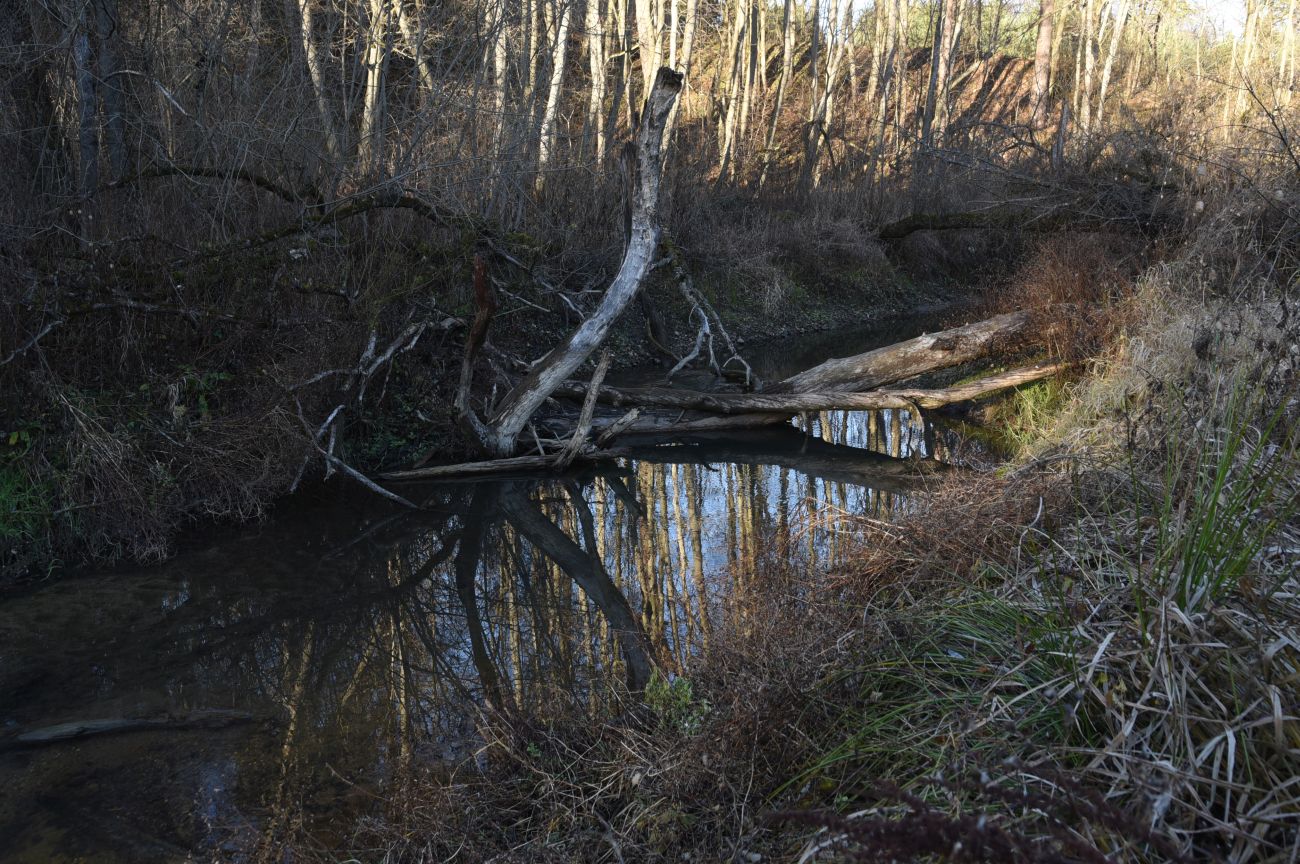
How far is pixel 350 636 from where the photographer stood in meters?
6.22

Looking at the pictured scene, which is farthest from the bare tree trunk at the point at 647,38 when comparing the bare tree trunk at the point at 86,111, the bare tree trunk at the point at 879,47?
the bare tree trunk at the point at 879,47

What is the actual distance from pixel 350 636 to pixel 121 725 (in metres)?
1.46

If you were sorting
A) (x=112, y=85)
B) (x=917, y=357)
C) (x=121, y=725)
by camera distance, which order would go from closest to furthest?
(x=121, y=725) < (x=112, y=85) < (x=917, y=357)

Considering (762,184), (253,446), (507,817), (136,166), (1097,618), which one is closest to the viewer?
(1097,618)

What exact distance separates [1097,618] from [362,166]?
9593 millimetres

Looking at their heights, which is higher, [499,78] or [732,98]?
[732,98]

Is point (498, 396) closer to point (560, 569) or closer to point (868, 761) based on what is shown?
point (560, 569)

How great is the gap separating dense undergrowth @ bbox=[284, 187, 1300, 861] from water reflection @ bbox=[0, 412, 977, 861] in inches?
26.0

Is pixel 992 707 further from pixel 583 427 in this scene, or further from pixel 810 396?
pixel 810 396

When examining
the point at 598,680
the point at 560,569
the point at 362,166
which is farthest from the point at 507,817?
the point at 362,166

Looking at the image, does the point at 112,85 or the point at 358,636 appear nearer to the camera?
the point at 358,636

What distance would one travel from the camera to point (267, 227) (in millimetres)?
9602

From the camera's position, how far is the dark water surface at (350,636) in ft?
14.6

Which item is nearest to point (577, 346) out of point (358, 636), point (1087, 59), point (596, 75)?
point (358, 636)
